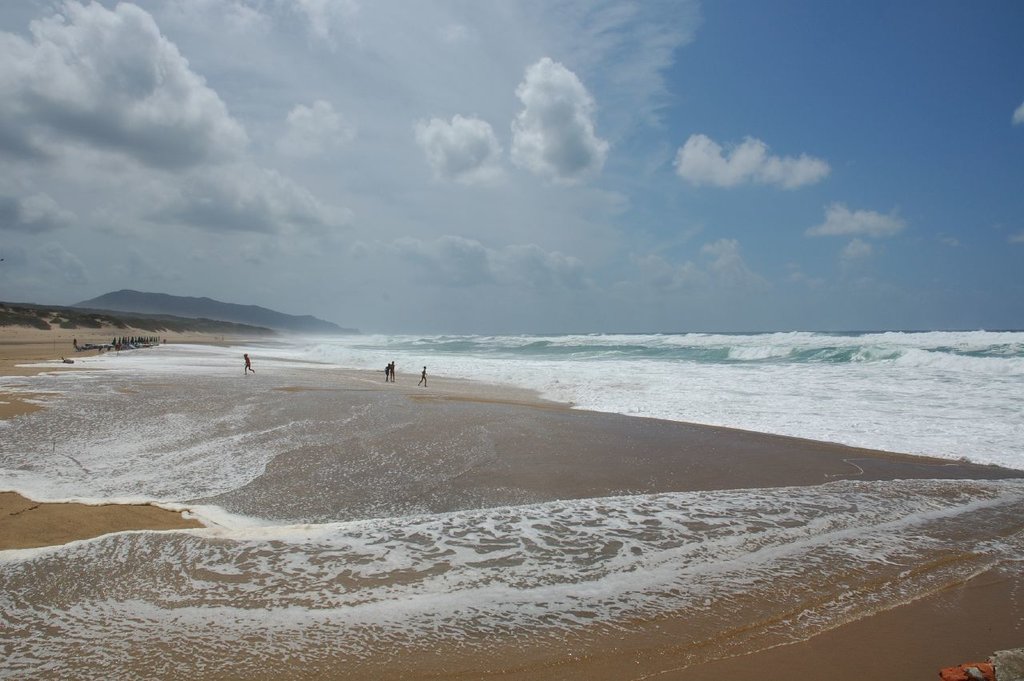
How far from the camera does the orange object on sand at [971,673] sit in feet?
8.70

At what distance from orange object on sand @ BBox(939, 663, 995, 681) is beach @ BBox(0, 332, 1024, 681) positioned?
642mm

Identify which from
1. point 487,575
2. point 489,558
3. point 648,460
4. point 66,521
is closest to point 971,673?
point 487,575

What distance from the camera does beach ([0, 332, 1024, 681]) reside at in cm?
340

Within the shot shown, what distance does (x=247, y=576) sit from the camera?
4273 mm

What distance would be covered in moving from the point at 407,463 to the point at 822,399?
45.0 ft

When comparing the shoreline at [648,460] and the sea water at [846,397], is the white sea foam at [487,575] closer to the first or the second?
the shoreline at [648,460]

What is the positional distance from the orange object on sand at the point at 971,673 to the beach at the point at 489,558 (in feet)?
2.11

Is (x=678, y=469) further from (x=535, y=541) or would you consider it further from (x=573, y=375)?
(x=573, y=375)

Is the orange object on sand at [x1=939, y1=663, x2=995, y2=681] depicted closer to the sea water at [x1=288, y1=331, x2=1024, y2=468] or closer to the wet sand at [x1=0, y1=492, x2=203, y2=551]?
the wet sand at [x1=0, y1=492, x2=203, y2=551]

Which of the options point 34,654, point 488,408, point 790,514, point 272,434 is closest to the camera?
point 34,654

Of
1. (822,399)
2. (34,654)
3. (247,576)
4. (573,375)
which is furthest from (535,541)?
(573,375)

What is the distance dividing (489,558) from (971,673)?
10.8 feet

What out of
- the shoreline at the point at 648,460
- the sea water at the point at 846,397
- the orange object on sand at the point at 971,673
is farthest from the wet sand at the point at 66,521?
the sea water at the point at 846,397

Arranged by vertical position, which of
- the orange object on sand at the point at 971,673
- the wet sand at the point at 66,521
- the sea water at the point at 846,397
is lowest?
the wet sand at the point at 66,521
